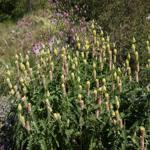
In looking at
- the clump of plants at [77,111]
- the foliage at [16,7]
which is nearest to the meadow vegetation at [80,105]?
the clump of plants at [77,111]

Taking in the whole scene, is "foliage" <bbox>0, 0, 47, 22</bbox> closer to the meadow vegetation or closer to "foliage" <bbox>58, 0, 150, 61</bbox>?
"foliage" <bbox>58, 0, 150, 61</bbox>

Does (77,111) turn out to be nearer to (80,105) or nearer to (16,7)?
(80,105)

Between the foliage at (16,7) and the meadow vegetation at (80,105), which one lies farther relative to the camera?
the foliage at (16,7)

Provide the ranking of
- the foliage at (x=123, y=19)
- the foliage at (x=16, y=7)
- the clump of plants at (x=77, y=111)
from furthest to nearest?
the foliage at (x=16, y=7), the foliage at (x=123, y=19), the clump of plants at (x=77, y=111)

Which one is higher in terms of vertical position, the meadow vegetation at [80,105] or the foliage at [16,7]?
the meadow vegetation at [80,105]

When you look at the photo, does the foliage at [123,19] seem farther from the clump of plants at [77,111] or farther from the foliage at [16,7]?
the foliage at [16,7]

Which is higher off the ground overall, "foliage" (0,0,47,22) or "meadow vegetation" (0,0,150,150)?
"meadow vegetation" (0,0,150,150)

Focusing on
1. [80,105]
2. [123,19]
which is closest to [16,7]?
[123,19]

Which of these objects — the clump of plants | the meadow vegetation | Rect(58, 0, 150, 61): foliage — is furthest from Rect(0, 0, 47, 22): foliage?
the clump of plants

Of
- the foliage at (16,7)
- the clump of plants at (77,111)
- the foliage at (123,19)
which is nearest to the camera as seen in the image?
the clump of plants at (77,111)

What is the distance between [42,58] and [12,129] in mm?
936

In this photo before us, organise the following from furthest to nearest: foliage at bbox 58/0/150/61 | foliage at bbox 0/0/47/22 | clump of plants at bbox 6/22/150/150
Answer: foliage at bbox 0/0/47/22 < foliage at bbox 58/0/150/61 < clump of plants at bbox 6/22/150/150

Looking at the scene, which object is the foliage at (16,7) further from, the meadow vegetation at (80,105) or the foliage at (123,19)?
the meadow vegetation at (80,105)

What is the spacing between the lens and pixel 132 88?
5.46 meters
